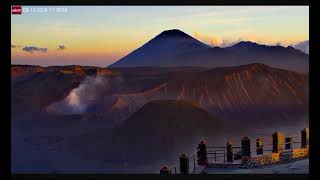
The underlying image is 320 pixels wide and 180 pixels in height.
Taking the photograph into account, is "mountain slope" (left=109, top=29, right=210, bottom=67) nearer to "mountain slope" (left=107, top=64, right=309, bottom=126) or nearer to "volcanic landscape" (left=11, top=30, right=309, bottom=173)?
"volcanic landscape" (left=11, top=30, right=309, bottom=173)

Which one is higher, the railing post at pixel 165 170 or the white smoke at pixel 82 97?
the white smoke at pixel 82 97

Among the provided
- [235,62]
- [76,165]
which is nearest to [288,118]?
[235,62]

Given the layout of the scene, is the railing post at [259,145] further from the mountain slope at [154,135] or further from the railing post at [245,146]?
the mountain slope at [154,135]

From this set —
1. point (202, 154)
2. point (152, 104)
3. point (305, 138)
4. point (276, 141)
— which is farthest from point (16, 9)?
point (305, 138)

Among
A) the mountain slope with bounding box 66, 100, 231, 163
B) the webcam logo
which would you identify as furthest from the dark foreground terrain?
the webcam logo

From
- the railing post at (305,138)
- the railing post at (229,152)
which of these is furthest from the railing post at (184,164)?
the railing post at (305,138)

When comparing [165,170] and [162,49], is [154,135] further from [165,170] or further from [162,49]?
[162,49]
